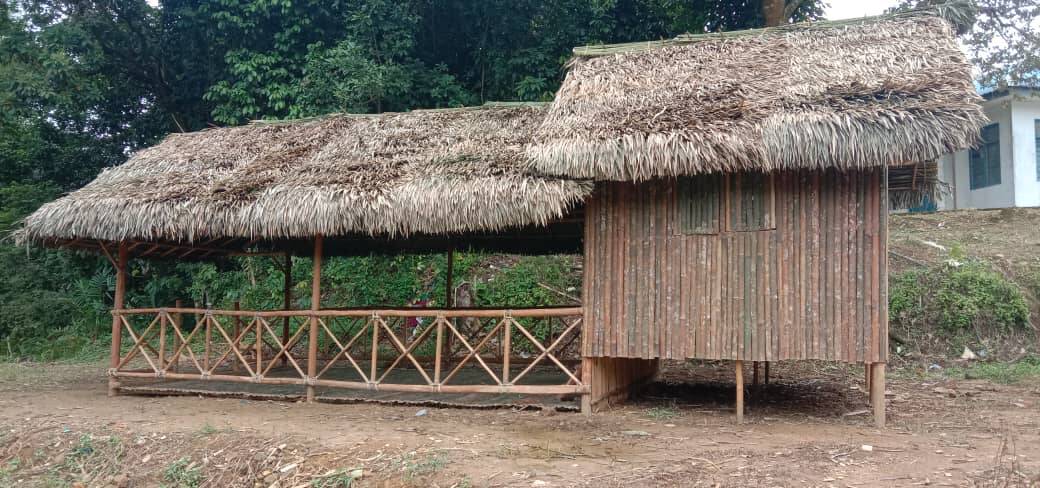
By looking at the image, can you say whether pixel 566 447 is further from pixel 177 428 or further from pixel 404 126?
pixel 404 126

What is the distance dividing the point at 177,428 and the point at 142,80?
1150 centimetres

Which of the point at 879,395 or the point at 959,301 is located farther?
the point at 959,301

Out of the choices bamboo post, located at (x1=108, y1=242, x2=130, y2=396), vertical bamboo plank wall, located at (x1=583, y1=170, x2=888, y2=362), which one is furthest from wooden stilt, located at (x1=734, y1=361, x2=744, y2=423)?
bamboo post, located at (x1=108, y1=242, x2=130, y2=396)

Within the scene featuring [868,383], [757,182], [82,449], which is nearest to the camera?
[82,449]

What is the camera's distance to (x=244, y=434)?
6.03 m

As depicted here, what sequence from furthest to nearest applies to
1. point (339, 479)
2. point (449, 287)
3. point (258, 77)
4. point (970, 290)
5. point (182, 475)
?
point (258, 77) → point (970, 290) → point (449, 287) → point (182, 475) → point (339, 479)

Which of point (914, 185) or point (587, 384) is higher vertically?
point (914, 185)

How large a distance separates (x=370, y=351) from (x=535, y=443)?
20.2ft

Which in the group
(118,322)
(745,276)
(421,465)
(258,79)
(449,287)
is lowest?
(421,465)

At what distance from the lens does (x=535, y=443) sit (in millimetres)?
5699

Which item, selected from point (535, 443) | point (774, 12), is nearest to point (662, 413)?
point (535, 443)

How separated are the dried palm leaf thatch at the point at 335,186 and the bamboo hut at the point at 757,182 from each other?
0.50 metres

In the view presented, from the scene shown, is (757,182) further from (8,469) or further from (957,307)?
(8,469)

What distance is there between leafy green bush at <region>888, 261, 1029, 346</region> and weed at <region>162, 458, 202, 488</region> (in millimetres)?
9417
